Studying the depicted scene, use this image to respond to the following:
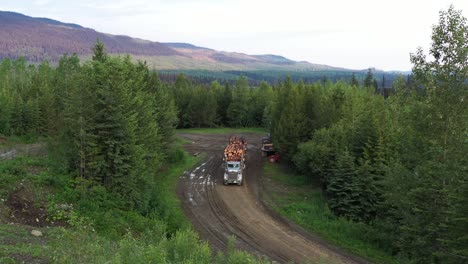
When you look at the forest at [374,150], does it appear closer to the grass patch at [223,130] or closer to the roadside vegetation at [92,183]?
the roadside vegetation at [92,183]

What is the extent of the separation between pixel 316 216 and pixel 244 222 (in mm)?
5662

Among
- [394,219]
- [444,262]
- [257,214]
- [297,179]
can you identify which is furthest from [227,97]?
[444,262]

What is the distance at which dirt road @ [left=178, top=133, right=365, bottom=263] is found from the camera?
2331 centimetres

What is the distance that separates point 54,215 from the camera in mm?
19750

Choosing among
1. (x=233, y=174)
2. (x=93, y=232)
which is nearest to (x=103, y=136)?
(x=93, y=232)

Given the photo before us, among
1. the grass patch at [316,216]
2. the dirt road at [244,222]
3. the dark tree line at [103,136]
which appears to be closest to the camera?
the dark tree line at [103,136]

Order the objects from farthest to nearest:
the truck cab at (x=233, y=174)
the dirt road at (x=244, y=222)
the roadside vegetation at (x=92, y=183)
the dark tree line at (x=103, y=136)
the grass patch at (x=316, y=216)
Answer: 1. the truck cab at (x=233, y=174)
2. the grass patch at (x=316, y=216)
3. the dirt road at (x=244, y=222)
4. the dark tree line at (x=103, y=136)
5. the roadside vegetation at (x=92, y=183)

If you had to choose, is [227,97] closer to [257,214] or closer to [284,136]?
[284,136]

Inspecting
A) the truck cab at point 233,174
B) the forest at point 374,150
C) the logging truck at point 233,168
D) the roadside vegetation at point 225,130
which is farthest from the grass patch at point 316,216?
the roadside vegetation at point 225,130

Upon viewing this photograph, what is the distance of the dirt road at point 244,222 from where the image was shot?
23312 mm

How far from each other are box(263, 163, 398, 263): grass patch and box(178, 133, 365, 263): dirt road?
1.01m

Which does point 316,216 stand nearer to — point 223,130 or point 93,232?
point 93,232

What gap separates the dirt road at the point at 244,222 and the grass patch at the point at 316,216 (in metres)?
1.01

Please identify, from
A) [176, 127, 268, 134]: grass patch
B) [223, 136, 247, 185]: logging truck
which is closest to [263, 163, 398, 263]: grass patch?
[223, 136, 247, 185]: logging truck
